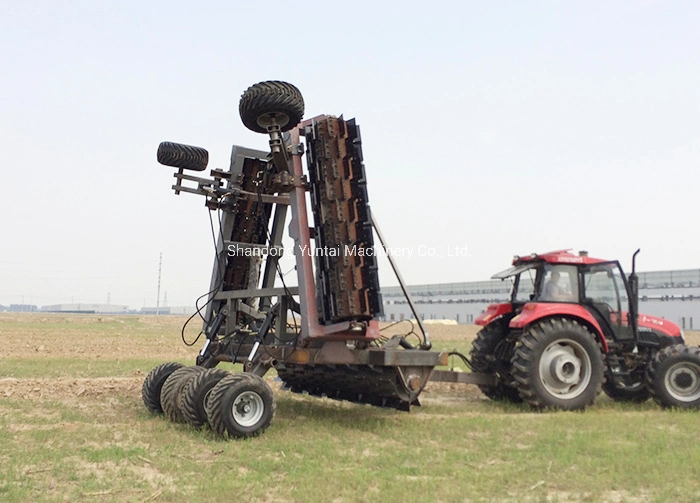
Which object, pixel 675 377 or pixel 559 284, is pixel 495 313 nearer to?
pixel 559 284

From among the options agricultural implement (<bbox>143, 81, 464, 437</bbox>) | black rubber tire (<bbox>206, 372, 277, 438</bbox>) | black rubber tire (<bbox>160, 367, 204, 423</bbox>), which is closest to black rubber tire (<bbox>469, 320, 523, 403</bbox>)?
agricultural implement (<bbox>143, 81, 464, 437</bbox>)

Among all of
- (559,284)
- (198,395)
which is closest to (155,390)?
(198,395)

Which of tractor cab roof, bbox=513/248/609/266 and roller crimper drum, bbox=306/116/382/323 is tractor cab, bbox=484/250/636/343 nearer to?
tractor cab roof, bbox=513/248/609/266

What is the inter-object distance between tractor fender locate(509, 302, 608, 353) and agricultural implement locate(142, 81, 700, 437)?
0.07 ft

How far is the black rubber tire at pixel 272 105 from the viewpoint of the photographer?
22.8 ft

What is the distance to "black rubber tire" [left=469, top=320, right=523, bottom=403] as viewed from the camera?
31.3ft

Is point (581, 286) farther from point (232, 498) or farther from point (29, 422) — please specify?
point (29, 422)

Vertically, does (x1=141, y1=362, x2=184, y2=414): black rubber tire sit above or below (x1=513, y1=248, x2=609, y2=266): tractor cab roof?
below

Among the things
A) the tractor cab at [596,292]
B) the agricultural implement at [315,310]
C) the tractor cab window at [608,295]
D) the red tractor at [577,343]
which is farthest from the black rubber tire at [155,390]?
the tractor cab window at [608,295]

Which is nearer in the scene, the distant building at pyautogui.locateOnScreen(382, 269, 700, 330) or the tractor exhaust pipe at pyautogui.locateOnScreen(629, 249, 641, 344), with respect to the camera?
the tractor exhaust pipe at pyautogui.locateOnScreen(629, 249, 641, 344)

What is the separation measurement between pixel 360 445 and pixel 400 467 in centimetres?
96

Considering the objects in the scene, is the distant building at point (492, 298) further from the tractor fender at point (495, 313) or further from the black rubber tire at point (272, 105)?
the black rubber tire at point (272, 105)

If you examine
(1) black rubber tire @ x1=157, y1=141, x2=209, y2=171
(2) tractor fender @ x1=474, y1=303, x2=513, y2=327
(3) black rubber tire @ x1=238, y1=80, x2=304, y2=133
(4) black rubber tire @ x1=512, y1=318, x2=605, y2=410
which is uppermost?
(3) black rubber tire @ x1=238, y1=80, x2=304, y2=133

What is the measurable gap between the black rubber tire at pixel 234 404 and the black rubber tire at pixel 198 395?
0.15 metres
